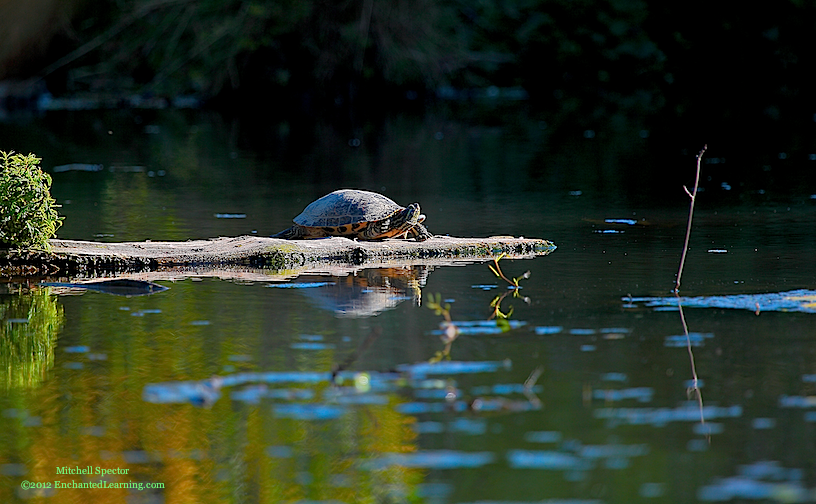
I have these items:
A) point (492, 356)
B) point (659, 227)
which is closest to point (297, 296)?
point (492, 356)

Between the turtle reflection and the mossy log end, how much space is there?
0.52 m

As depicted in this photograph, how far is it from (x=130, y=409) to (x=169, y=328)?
1.79 meters

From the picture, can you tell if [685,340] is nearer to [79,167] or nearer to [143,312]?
[143,312]

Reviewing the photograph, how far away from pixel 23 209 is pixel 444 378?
4536 millimetres

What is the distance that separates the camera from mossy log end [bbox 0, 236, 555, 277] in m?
9.73

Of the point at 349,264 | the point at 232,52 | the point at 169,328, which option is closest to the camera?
the point at 169,328

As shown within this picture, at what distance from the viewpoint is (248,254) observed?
1013 cm

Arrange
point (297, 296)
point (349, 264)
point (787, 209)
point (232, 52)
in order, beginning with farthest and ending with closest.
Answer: point (232, 52), point (787, 209), point (349, 264), point (297, 296)

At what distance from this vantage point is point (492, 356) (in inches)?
265

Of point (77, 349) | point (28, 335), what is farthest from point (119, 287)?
point (77, 349)

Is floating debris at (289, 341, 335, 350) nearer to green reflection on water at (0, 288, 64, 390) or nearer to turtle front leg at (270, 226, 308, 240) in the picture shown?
green reflection on water at (0, 288, 64, 390)

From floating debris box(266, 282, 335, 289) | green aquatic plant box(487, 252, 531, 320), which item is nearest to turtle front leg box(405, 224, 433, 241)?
green aquatic plant box(487, 252, 531, 320)

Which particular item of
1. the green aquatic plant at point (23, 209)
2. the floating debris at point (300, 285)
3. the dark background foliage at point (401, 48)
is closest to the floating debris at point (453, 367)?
the floating debris at point (300, 285)

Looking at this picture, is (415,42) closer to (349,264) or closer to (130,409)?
(349,264)
